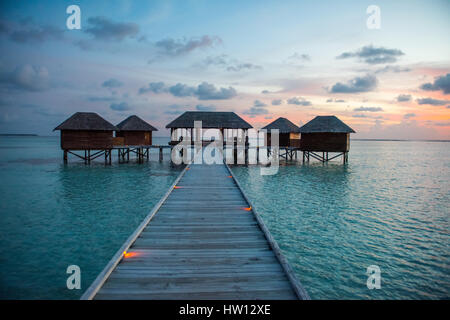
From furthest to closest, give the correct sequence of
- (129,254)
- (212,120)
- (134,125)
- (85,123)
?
(134,125) → (212,120) → (85,123) → (129,254)

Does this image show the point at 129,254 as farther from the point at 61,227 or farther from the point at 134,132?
the point at 134,132

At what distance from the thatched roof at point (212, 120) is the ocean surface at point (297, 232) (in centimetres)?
1058

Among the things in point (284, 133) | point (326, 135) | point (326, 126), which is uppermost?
point (326, 126)

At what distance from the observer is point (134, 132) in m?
29.7

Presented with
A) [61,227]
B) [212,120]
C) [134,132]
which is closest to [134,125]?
[134,132]

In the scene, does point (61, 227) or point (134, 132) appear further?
point (134, 132)

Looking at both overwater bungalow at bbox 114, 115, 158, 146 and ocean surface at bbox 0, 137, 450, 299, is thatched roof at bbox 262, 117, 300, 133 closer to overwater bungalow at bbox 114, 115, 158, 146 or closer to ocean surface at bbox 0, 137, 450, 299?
overwater bungalow at bbox 114, 115, 158, 146

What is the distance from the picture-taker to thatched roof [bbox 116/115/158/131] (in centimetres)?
2886

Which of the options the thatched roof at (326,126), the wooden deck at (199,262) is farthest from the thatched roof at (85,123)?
the thatched roof at (326,126)

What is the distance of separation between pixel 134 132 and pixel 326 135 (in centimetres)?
2257

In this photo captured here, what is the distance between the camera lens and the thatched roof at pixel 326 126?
2661cm

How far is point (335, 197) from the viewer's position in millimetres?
13844

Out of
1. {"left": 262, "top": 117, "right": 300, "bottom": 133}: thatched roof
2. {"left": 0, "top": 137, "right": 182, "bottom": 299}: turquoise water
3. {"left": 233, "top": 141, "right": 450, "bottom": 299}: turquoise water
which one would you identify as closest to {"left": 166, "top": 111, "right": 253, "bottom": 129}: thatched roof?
{"left": 262, "top": 117, "right": 300, "bottom": 133}: thatched roof
